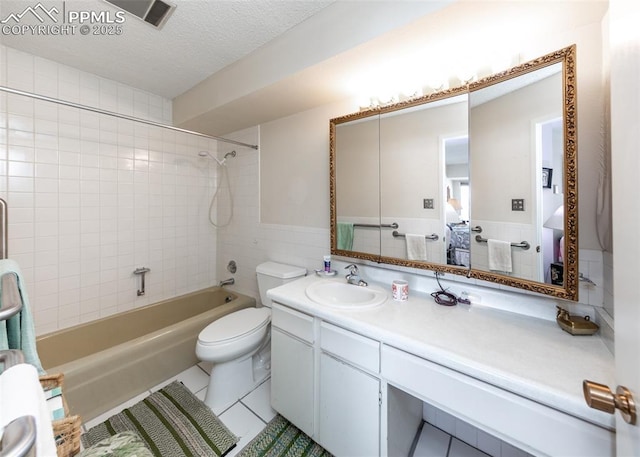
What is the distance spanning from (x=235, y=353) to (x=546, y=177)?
1.91m

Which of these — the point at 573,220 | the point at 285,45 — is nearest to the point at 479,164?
the point at 573,220

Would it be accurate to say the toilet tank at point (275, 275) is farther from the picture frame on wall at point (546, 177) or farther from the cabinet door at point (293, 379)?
the picture frame on wall at point (546, 177)

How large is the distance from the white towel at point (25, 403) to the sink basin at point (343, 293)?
101cm

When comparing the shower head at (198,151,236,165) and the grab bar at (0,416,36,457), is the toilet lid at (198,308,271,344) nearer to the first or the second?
the grab bar at (0,416,36,457)

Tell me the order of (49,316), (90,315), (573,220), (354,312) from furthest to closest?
(90,315) < (49,316) < (354,312) < (573,220)

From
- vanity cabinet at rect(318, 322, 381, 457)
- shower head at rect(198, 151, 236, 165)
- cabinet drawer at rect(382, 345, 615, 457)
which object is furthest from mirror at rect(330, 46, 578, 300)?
shower head at rect(198, 151, 236, 165)

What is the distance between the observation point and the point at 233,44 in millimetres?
1553

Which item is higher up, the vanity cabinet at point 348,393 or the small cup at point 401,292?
the small cup at point 401,292

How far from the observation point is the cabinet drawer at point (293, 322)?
4.17ft

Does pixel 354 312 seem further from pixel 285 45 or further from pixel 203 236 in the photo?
pixel 203 236

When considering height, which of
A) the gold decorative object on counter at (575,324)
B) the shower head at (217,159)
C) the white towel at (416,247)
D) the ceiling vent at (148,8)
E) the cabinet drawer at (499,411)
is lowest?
the cabinet drawer at (499,411)

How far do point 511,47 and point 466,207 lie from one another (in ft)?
2.60

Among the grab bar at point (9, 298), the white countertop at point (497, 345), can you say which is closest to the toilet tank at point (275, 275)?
the white countertop at point (497, 345)

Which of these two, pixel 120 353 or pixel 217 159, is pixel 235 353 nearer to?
pixel 120 353
